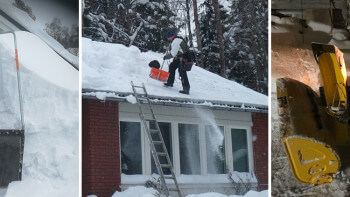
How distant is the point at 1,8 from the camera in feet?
16.5

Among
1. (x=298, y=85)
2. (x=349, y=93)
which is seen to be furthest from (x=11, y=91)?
(x=349, y=93)

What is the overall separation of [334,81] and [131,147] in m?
1.38

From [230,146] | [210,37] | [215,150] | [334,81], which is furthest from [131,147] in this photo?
[334,81]

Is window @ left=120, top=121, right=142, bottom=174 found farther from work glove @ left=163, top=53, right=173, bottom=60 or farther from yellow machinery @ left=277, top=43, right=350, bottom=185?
yellow machinery @ left=277, top=43, right=350, bottom=185

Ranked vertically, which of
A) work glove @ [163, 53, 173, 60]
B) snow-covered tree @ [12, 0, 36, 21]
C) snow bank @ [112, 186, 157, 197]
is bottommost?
snow bank @ [112, 186, 157, 197]

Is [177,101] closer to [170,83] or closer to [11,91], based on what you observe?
[170,83]

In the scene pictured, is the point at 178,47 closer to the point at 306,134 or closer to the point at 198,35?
the point at 198,35

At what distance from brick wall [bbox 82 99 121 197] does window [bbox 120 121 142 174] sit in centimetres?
4

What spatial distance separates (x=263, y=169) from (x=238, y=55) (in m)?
0.80

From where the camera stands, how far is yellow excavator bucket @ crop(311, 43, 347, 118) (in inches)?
182

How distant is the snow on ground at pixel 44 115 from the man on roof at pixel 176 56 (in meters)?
0.68

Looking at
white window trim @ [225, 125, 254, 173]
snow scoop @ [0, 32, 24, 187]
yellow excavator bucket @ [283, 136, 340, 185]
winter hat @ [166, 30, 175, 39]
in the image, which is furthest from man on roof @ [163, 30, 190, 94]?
snow scoop @ [0, 32, 24, 187]

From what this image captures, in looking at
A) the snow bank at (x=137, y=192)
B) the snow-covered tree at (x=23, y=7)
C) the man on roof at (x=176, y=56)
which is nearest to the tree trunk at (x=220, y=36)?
the man on roof at (x=176, y=56)

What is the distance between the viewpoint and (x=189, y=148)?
4.83 metres
